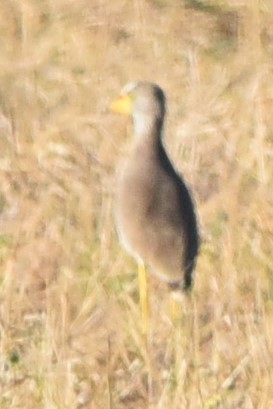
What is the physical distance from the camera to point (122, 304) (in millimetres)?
5633

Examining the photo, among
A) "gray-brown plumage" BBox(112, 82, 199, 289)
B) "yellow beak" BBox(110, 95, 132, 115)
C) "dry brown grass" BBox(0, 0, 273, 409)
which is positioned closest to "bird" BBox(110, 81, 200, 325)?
"gray-brown plumage" BBox(112, 82, 199, 289)

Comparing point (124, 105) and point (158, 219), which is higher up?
point (158, 219)

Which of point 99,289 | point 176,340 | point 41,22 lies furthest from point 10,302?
point 41,22

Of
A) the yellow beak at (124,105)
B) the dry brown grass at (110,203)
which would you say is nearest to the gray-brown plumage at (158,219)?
the dry brown grass at (110,203)

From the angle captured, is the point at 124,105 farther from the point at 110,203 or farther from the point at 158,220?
the point at 158,220

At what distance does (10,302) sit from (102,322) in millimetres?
254

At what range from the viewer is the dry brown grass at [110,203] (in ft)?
16.6

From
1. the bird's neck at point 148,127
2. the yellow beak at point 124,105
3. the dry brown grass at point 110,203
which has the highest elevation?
the bird's neck at point 148,127

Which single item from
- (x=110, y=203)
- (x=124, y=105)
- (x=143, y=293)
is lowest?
(x=110, y=203)

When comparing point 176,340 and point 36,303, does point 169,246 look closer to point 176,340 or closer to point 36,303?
point 176,340

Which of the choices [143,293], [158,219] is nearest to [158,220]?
[158,219]

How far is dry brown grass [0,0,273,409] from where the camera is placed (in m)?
5.07

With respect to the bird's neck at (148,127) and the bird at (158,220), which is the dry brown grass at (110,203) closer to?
the bird at (158,220)

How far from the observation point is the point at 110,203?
21.2 ft
